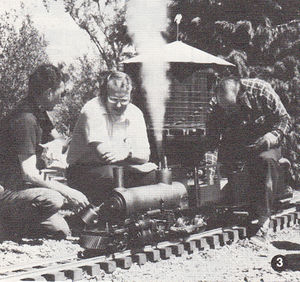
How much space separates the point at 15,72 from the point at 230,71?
546 centimetres

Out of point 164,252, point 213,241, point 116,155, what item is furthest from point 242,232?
point 116,155

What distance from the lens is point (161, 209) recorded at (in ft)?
17.4

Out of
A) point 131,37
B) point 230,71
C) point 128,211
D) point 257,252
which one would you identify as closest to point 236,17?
point 230,71

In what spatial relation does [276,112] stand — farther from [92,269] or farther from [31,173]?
[92,269]

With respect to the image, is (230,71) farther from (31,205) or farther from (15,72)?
(31,205)

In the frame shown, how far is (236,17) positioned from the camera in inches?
553

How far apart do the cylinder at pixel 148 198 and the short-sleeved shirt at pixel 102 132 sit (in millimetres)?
481

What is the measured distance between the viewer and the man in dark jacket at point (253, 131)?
6340 millimetres

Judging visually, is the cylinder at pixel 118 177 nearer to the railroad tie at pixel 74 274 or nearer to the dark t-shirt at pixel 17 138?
the dark t-shirt at pixel 17 138

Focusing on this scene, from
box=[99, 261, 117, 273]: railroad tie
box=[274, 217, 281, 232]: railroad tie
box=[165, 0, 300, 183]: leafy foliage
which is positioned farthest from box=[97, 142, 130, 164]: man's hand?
box=[165, 0, 300, 183]: leafy foliage

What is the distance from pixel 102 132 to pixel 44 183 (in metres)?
0.87

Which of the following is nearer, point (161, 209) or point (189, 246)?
point (161, 209)

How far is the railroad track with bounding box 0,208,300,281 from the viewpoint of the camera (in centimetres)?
421

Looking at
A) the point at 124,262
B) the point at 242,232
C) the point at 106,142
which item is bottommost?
the point at 242,232
